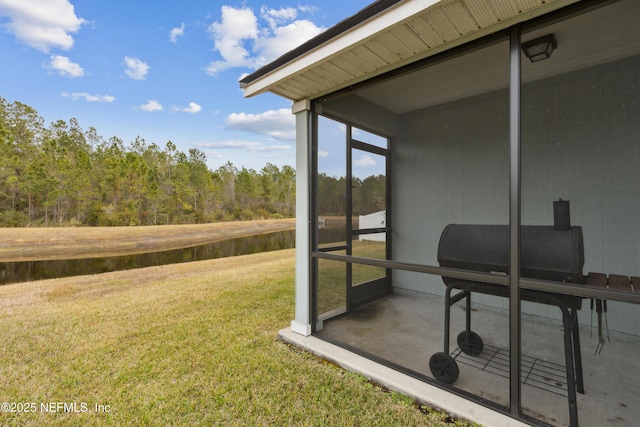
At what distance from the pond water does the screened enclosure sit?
9692 mm

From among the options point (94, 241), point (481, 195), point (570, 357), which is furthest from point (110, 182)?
point (570, 357)

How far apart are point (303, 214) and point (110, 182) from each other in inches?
989

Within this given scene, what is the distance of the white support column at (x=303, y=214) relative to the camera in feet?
9.78

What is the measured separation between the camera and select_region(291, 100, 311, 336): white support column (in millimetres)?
2980

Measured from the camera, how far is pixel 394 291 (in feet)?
13.1

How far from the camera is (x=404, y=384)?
2.18 meters

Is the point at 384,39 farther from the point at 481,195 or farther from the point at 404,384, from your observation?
the point at 404,384

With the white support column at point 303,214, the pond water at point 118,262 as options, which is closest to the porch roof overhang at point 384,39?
the white support column at point 303,214

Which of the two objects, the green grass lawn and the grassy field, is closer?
the green grass lawn

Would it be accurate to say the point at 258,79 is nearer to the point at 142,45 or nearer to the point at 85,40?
the point at 85,40

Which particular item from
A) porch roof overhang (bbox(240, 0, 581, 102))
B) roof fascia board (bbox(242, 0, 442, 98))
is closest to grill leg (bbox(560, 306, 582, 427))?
porch roof overhang (bbox(240, 0, 581, 102))

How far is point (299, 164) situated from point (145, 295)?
12.6ft

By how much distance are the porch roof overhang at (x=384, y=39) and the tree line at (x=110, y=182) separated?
75.4 feet

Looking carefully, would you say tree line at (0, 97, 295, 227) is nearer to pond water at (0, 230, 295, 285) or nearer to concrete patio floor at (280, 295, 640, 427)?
pond water at (0, 230, 295, 285)
